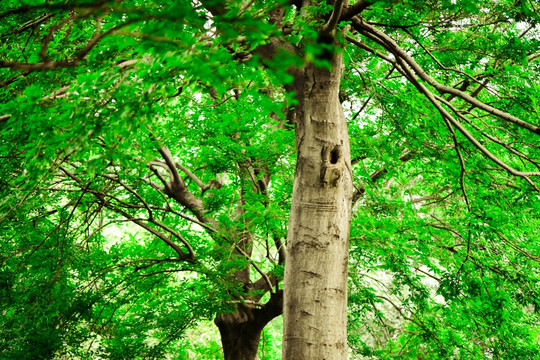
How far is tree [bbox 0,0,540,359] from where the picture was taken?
2.48 meters

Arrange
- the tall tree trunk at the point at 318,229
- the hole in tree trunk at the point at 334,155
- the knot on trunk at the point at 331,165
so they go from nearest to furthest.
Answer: the tall tree trunk at the point at 318,229
the knot on trunk at the point at 331,165
the hole in tree trunk at the point at 334,155

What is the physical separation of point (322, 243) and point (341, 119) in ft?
3.78

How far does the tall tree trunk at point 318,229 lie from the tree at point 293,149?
0.01 metres

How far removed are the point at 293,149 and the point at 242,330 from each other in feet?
12.1

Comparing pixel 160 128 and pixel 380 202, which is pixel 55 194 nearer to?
pixel 160 128

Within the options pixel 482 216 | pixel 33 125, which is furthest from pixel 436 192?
pixel 33 125

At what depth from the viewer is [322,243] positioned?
3100 mm

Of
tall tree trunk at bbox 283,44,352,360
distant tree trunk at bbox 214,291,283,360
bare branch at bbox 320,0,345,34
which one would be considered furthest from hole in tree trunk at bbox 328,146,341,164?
distant tree trunk at bbox 214,291,283,360

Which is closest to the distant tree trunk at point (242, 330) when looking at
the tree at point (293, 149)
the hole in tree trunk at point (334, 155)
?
the tree at point (293, 149)

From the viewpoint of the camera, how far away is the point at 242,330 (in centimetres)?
753

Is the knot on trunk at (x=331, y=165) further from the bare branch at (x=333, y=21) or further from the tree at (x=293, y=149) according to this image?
the bare branch at (x=333, y=21)

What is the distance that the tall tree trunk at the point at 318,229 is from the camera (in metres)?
2.94

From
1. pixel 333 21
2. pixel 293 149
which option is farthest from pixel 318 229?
pixel 293 149

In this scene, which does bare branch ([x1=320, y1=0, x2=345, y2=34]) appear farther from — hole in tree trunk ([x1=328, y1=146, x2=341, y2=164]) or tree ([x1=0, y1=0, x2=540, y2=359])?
hole in tree trunk ([x1=328, y1=146, x2=341, y2=164])
